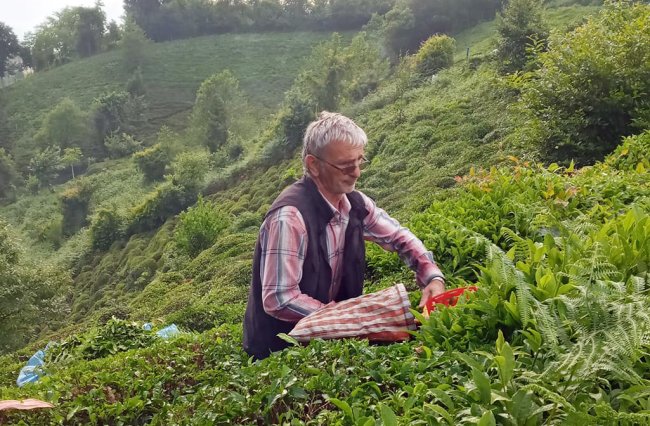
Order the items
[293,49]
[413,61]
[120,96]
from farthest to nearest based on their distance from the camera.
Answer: [293,49] → [120,96] → [413,61]

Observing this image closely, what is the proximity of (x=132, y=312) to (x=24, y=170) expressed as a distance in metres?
48.7

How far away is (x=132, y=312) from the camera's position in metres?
13.7

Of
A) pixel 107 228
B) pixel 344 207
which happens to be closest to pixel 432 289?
pixel 344 207

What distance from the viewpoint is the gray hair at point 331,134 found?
287 centimetres

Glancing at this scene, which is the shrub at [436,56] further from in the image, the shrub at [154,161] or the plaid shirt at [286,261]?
the plaid shirt at [286,261]

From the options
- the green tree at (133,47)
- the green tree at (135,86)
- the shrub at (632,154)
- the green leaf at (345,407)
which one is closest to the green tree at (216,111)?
the green tree at (135,86)

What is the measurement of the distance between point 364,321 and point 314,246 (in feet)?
1.64

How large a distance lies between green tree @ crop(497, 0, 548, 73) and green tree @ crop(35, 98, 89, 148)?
48.3 metres

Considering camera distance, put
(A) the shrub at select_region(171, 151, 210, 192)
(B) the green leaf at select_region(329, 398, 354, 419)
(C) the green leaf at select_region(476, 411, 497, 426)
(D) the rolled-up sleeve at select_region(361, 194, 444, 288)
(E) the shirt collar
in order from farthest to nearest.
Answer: (A) the shrub at select_region(171, 151, 210, 192), (D) the rolled-up sleeve at select_region(361, 194, 444, 288), (E) the shirt collar, (B) the green leaf at select_region(329, 398, 354, 419), (C) the green leaf at select_region(476, 411, 497, 426)

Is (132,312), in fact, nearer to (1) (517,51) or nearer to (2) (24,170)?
(1) (517,51)

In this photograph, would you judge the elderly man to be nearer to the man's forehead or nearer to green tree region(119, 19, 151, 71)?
the man's forehead

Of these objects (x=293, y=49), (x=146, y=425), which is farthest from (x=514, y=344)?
(x=293, y=49)

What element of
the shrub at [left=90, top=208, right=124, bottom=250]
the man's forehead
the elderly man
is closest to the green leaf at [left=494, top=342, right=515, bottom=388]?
the elderly man

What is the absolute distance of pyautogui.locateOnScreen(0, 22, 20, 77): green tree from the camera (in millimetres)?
72875
